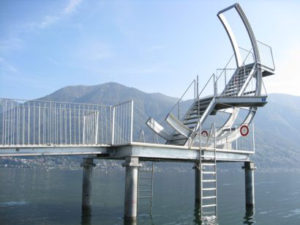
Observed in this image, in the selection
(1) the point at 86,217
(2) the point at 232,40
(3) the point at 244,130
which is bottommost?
(1) the point at 86,217

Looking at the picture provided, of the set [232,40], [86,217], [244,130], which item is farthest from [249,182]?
[86,217]

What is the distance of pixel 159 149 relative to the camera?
20703 mm

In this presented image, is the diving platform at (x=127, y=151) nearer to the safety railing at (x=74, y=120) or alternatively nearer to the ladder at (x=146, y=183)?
the safety railing at (x=74, y=120)

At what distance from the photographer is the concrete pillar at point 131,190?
A: 18766 mm

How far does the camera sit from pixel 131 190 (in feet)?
61.9

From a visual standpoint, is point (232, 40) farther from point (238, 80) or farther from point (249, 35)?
point (238, 80)

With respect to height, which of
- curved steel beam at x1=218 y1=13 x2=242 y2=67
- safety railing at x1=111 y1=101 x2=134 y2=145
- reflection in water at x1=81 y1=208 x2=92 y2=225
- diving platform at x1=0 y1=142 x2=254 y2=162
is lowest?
reflection in water at x1=81 y1=208 x2=92 y2=225

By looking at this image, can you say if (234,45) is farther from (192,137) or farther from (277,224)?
(277,224)

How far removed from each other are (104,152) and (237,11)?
636 inches

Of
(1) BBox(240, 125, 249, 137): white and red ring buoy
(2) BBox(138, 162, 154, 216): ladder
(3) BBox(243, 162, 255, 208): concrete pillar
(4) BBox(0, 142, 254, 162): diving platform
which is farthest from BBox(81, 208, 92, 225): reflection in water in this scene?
(3) BBox(243, 162, 255, 208): concrete pillar

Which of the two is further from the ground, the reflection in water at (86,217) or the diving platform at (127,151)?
the diving platform at (127,151)

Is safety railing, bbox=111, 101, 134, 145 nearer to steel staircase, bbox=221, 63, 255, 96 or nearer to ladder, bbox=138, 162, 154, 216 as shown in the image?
ladder, bbox=138, 162, 154, 216

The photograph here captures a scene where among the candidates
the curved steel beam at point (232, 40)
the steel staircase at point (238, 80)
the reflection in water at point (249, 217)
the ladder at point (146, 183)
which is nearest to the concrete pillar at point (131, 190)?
the ladder at point (146, 183)

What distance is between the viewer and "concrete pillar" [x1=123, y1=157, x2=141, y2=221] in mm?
18766
